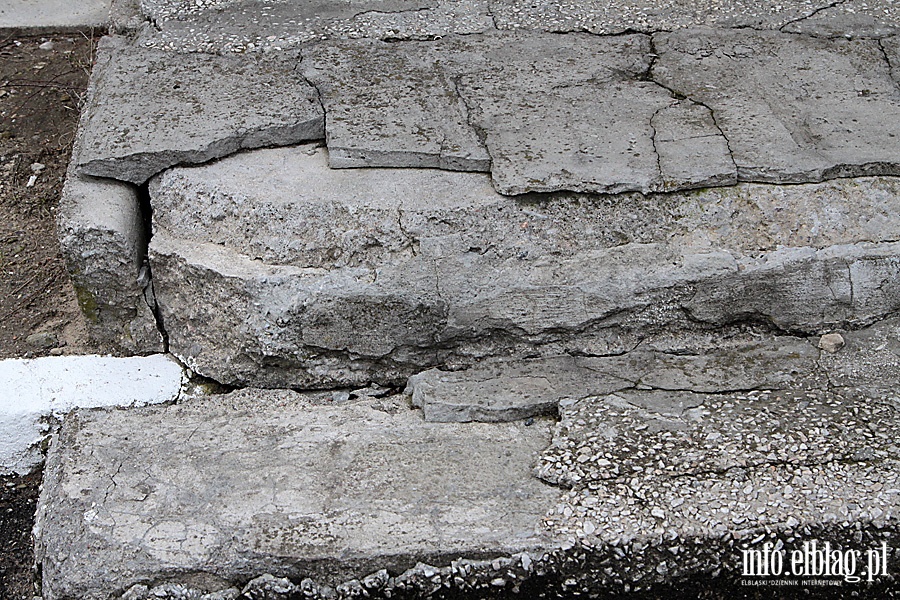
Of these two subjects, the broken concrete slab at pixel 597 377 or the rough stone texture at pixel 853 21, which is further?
the rough stone texture at pixel 853 21

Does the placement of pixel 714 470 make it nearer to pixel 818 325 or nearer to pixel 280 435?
pixel 818 325

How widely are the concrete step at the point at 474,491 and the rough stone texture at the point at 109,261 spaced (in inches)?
10.7

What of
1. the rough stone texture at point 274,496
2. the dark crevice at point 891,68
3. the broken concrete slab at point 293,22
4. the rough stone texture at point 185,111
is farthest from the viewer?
the broken concrete slab at point 293,22

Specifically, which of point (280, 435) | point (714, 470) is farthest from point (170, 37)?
point (714, 470)

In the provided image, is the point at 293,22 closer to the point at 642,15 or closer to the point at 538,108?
the point at 538,108

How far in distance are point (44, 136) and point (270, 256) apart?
5.11ft

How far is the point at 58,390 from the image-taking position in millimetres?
2346

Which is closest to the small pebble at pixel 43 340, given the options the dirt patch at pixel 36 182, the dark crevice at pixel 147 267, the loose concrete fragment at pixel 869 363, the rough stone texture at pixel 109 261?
the dirt patch at pixel 36 182

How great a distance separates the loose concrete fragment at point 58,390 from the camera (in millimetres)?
2312

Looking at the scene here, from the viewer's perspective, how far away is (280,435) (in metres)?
2.18

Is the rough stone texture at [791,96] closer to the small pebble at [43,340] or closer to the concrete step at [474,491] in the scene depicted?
the concrete step at [474,491]

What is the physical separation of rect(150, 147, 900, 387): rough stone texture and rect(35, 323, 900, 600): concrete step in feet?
0.45

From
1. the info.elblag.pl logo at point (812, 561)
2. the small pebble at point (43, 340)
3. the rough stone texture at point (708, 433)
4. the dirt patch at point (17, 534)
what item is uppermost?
the rough stone texture at point (708, 433)

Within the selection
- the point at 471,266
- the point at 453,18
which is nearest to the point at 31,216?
the point at 453,18
